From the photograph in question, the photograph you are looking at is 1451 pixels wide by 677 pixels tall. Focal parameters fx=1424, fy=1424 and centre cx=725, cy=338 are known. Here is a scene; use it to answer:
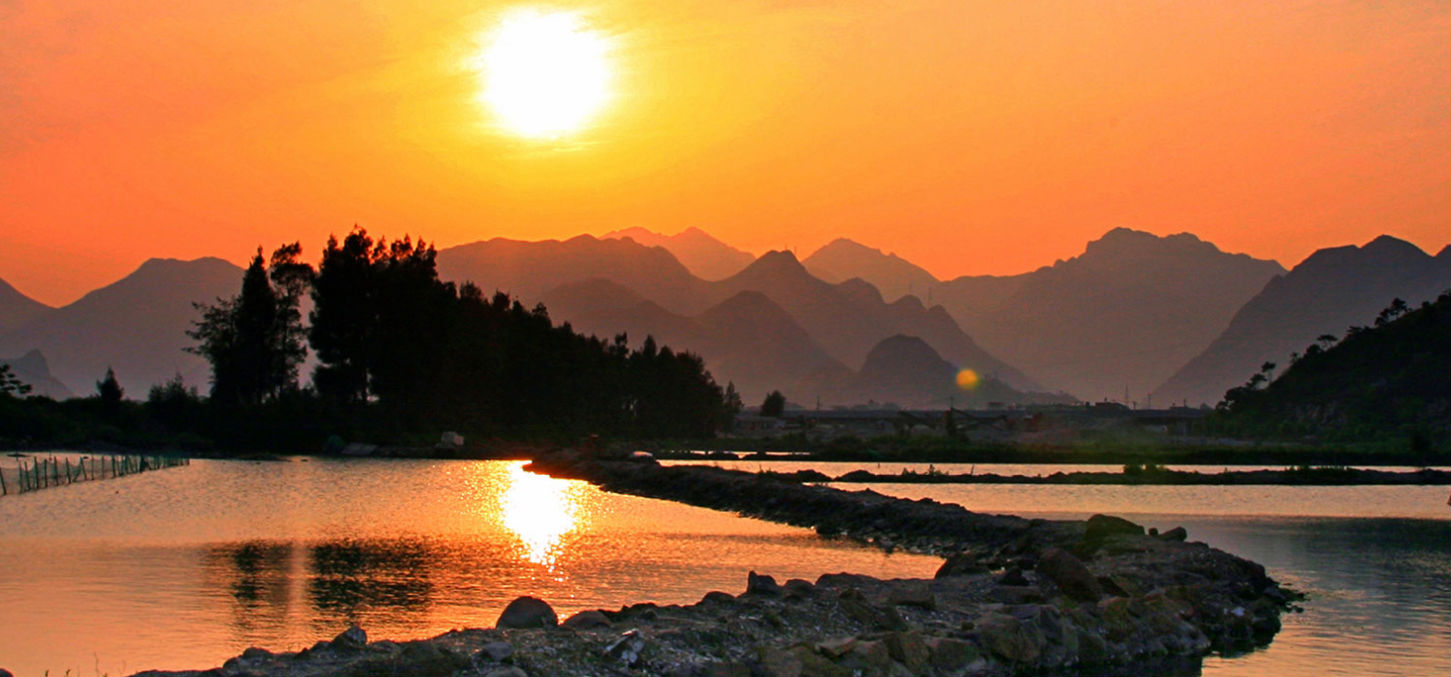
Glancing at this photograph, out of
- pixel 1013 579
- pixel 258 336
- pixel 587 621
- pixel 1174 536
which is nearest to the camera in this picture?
pixel 587 621

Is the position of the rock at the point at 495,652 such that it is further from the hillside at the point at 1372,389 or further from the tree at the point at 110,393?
the hillside at the point at 1372,389

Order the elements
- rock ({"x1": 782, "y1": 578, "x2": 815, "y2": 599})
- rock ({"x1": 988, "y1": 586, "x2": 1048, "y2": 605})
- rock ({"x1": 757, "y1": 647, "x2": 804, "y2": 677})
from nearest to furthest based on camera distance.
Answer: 1. rock ({"x1": 757, "y1": 647, "x2": 804, "y2": 677})
2. rock ({"x1": 782, "y1": 578, "x2": 815, "y2": 599})
3. rock ({"x1": 988, "y1": 586, "x2": 1048, "y2": 605})

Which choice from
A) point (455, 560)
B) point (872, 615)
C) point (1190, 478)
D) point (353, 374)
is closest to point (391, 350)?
point (353, 374)

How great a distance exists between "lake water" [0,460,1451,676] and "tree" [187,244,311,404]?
2053 inches

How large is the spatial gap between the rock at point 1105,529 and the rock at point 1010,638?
15.5 m

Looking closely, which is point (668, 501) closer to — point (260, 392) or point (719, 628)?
point (719, 628)

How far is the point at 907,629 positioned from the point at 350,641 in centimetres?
867

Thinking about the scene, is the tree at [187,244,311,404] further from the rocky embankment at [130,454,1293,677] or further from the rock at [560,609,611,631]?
the rock at [560,609,611,631]

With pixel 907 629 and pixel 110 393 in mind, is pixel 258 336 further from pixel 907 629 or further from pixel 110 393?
pixel 907 629

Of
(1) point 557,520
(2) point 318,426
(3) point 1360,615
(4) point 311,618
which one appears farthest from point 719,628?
(2) point 318,426

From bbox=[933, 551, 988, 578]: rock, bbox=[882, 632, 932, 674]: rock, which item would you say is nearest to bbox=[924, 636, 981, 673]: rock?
bbox=[882, 632, 932, 674]: rock

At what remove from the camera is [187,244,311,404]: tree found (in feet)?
393

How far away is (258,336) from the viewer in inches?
4766

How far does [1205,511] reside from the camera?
5959 cm
